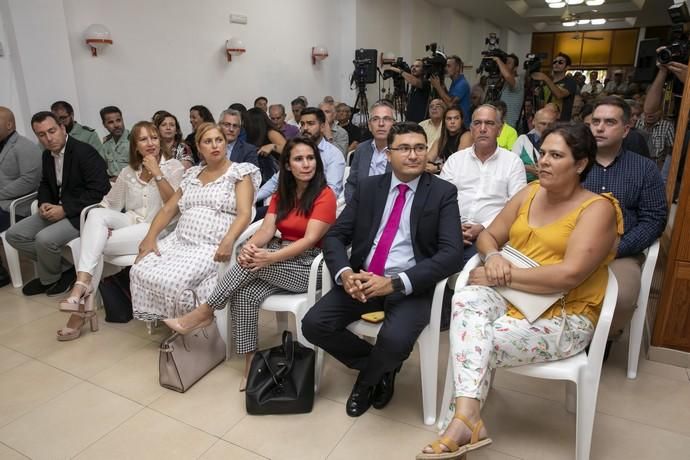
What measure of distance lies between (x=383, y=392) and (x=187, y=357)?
2.92 ft

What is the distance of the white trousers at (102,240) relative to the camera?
2.65 metres

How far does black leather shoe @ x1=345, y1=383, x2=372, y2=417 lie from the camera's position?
6.27ft

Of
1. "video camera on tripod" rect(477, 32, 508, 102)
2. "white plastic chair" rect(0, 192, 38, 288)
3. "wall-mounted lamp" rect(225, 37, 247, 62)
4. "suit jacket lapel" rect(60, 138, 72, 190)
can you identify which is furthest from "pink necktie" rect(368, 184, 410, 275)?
"wall-mounted lamp" rect(225, 37, 247, 62)

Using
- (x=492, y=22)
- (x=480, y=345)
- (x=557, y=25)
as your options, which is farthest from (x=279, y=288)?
(x=557, y=25)

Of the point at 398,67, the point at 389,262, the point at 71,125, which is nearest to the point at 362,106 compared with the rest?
the point at 398,67

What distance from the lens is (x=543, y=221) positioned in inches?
67.9

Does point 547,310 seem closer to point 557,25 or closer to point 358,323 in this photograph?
point 358,323

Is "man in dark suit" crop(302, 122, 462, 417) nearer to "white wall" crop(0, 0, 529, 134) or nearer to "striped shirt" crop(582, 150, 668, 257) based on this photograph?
"striped shirt" crop(582, 150, 668, 257)

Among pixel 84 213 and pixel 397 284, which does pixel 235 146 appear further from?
pixel 397 284

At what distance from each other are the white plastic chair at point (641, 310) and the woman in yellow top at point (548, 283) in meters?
0.49

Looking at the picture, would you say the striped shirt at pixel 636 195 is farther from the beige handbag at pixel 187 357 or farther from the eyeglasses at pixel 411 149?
the beige handbag at pixel 187 357

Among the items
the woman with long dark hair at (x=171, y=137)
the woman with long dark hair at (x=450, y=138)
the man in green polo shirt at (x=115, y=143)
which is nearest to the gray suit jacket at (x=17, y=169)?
the man in green polo shirt at (x=115, y=143)

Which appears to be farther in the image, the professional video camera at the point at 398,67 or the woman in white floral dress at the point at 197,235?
the professional video camera at the point at 398,67

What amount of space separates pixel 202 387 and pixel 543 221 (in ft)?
5.29
